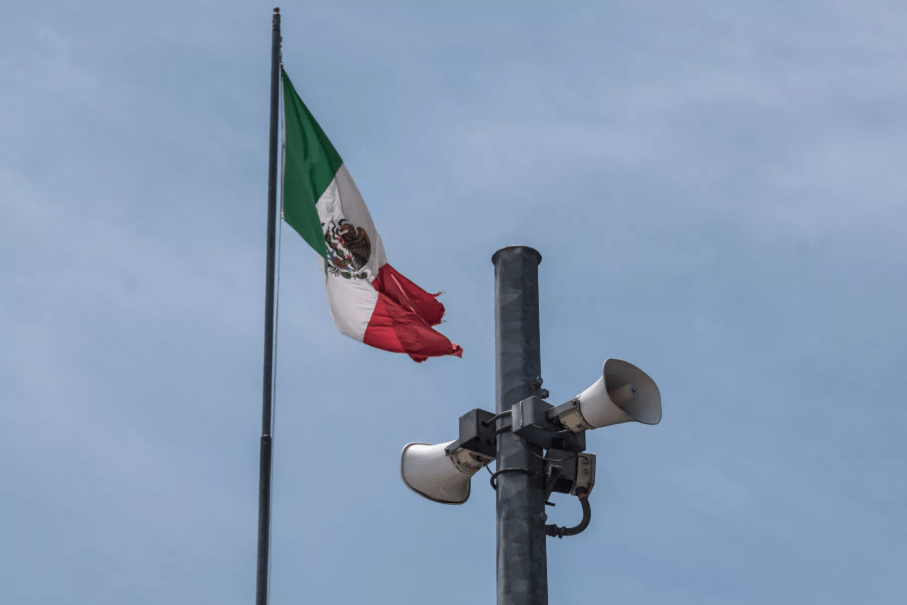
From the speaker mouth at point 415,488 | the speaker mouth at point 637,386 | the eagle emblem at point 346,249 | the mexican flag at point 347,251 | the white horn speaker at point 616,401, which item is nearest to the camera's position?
the white horn speaker at point 616,401

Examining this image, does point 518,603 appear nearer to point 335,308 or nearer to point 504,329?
point 504,329

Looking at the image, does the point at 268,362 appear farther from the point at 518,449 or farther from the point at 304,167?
the point at 304,167

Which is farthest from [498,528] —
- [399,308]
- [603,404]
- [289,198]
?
[289,198]

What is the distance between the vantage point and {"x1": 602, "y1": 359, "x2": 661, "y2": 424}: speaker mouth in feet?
25.2

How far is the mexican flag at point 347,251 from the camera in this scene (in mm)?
11234

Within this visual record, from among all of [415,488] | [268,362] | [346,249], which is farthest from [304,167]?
[415,488]

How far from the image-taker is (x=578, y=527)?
298 inches

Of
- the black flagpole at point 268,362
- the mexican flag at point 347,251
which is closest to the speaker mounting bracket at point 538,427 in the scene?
the black flagpole at point 268,362

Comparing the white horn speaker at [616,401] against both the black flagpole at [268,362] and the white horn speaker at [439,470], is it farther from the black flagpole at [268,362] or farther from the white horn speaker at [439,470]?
the black flagpole at [268,362]

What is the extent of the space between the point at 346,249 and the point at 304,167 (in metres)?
0.98

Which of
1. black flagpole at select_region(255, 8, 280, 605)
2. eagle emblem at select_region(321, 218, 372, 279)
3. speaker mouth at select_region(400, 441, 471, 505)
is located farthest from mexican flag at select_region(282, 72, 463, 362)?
speaker mouth at select_region(400, 441, 471, 505)

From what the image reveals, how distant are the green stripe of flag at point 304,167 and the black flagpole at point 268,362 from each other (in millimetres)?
857

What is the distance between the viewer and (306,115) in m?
12.1

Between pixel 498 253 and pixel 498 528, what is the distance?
6.67 ft
